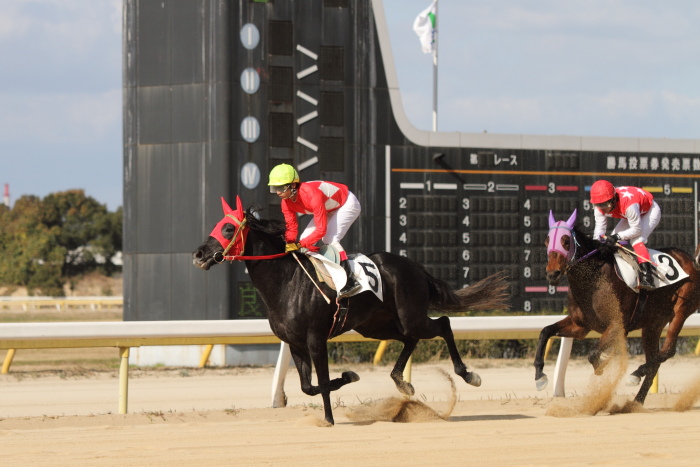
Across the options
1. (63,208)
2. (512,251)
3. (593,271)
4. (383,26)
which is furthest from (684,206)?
(63,208)

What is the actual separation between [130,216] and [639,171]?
5728 mm

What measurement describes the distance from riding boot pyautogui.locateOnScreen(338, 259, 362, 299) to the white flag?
11062mm

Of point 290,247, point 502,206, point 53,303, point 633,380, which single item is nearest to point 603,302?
point 633,380

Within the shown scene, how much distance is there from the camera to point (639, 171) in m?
12.9

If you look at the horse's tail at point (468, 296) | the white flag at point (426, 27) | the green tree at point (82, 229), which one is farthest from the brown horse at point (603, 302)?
the green tree at point (82, 229)

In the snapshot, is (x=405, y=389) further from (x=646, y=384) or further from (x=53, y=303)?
(x=53, y=303)

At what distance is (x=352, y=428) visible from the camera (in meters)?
6.45

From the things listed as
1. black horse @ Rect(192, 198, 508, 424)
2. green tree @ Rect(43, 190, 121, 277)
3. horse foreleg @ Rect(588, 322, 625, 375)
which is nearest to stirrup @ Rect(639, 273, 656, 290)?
horse foreleg @ Rect(588, 322, 625, 375)

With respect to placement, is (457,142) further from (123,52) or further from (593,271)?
(593,271)

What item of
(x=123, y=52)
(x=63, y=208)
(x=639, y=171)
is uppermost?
(x=123, y=52)

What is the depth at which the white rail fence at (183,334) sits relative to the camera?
7.75 m

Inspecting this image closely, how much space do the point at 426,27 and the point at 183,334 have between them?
1040cm

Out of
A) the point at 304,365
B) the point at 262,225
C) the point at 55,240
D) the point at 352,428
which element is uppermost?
the point at 262,225

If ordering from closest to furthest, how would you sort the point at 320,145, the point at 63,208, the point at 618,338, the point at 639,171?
the point at 618,338 → the point at 320,145 → the point at 639,171 → the point at 63,208
